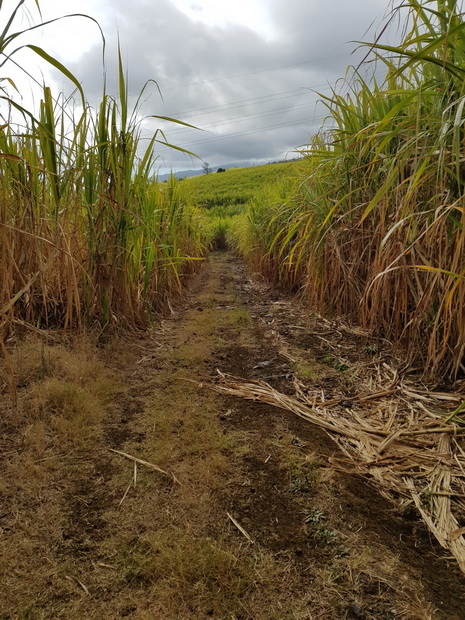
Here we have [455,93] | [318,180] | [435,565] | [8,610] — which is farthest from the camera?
[318,180]

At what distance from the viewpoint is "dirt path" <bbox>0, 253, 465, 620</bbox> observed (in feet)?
2.31

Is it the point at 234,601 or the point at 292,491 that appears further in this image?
the point at 292,491

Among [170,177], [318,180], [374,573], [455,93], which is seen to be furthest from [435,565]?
[170,177]

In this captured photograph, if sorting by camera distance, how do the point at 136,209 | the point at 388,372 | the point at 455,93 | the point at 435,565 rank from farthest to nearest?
the point at 136,209 < the point at 388,372 < the point at 455,93 < the point at 435,565

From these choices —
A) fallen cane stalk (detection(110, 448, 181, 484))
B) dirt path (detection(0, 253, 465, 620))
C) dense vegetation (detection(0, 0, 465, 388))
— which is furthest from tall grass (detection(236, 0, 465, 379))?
fallen cane stalk (detection(110, 448, 181, 484))

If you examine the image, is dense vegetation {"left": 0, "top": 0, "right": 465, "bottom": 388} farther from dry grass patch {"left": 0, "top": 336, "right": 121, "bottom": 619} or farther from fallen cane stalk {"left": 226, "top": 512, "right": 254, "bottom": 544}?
fallen cane stalk {"left": 226, "top": 512, "right": 254, "bottom": 544}

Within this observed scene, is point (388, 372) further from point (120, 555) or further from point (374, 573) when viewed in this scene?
point (120, 555)

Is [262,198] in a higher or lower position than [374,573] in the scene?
higher

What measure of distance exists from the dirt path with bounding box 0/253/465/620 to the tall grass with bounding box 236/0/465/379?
70 centimetres

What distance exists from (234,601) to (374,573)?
0.29m

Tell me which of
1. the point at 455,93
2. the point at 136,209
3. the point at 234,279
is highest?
the point at 455,93

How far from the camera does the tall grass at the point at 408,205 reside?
1304 mm

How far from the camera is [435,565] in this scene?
2.63ft

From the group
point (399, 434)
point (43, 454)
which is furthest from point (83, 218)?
point (399, 434)
